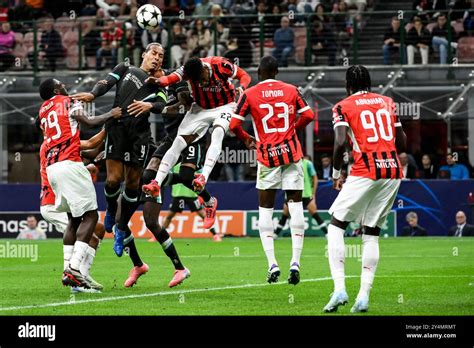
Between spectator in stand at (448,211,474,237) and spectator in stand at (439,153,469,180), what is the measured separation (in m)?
1.29

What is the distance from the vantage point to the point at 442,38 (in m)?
30.6

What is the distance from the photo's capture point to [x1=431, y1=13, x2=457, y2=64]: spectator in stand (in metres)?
30.5

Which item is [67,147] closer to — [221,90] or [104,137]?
[104,137]

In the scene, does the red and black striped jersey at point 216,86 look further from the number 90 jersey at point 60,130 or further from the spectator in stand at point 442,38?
the spectator in stand at point 442,38

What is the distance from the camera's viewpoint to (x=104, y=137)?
15.1 meters

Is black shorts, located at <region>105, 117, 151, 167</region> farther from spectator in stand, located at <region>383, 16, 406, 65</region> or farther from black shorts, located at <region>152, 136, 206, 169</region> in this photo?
spectator in stand, located at <region>383, 16, 406, 65</region>

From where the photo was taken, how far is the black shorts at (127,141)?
15.0 m

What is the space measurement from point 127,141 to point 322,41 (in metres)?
17.2

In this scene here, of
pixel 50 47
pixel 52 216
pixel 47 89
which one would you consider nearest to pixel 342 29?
pixel 50 47

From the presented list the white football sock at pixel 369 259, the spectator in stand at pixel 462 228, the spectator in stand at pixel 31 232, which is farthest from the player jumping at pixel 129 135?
the spectator in stand at pixel 31 232

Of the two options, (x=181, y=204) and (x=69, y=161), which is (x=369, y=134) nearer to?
(x=69, y=161)

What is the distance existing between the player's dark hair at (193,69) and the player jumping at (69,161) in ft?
5.19

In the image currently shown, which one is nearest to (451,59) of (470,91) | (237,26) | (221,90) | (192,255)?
(470,91)
